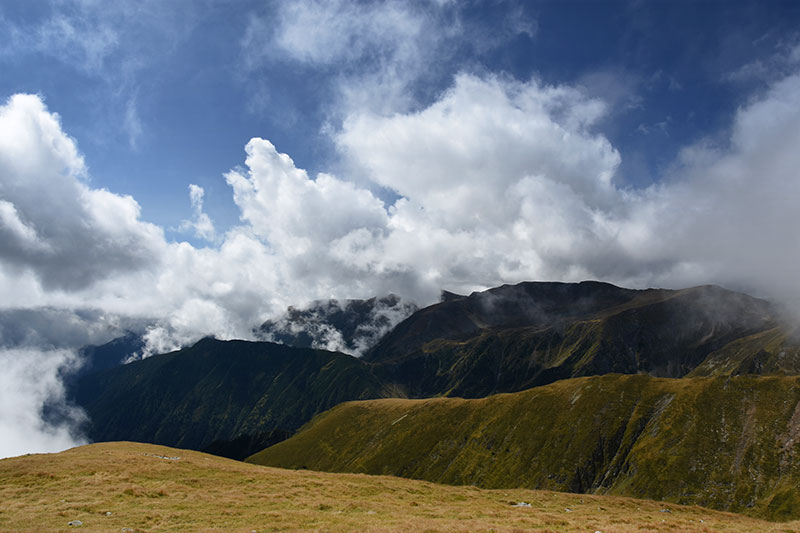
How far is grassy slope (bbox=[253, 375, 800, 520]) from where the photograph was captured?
117 metres

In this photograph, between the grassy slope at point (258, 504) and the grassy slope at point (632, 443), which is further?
the grassy slope at point (632, 443)

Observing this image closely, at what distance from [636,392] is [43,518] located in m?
187

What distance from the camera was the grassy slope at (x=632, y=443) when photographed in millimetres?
116688

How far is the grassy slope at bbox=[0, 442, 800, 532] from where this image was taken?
30.3 metres

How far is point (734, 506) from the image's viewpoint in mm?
108500

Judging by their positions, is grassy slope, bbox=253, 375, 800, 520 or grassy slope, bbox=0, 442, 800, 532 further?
grassy slope, bbox=253, 375, 800, 520

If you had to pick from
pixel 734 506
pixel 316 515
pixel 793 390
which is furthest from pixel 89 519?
pixel 793 390

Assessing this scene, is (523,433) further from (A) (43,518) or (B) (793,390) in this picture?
(A) (43,518)

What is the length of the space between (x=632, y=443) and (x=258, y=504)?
147698 millimetres

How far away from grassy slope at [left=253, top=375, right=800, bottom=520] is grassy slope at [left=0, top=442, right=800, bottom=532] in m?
77.6

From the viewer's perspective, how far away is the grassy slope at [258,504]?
30297 millimetres

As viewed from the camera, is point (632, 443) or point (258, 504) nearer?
point (258, 504)

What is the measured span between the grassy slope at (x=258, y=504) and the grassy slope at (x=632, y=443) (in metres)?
77.6

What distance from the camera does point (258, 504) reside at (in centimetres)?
3831
